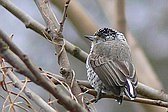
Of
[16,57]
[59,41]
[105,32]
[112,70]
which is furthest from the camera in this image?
[105,32]

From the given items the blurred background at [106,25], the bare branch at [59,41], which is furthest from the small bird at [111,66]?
the blurred background at [106,25]

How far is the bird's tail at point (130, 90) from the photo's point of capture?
1839 millimetres

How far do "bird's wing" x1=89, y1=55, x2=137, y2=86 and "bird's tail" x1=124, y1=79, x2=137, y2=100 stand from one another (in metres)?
0.04

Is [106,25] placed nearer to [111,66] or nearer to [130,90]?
[111,66]

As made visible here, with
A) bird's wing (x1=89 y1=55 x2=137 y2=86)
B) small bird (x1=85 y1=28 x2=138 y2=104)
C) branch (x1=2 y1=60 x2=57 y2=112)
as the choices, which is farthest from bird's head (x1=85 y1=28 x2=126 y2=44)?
branch (x1=2 y1=60 x2=57 y2=112)

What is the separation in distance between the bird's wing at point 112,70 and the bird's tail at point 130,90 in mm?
37

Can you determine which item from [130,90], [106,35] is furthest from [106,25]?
[130,90]

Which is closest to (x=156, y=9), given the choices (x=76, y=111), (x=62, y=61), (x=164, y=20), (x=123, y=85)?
(x=164, y=20)

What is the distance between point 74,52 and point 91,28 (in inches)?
26.7

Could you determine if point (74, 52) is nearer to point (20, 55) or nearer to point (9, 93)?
point (9, 93)

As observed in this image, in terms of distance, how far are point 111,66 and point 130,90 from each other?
483mm

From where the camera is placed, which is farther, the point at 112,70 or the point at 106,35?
the point at 106,35

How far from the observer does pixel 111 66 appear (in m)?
2.41

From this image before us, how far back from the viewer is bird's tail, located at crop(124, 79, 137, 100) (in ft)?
6.03
